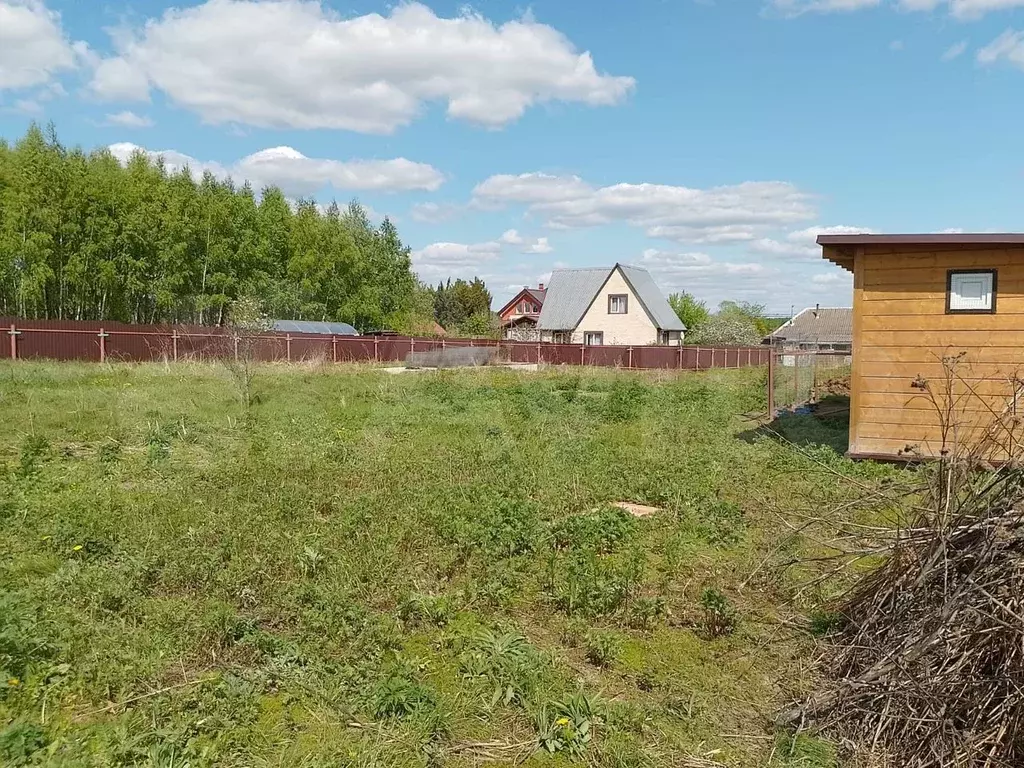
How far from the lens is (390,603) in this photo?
4.71m

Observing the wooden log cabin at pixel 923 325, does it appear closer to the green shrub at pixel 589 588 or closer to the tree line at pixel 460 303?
the green shrub at pixel 589 588

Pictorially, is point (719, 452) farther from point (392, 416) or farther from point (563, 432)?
point (392, 416)

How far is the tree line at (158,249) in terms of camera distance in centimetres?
3117

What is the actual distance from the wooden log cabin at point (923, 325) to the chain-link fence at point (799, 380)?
3940mm

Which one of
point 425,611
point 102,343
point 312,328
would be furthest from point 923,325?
point 312,328

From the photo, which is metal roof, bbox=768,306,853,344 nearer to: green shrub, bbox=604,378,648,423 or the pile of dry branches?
green shrub, bbox=604,378,648,423

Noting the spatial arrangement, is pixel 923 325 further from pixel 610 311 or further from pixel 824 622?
pixel 610 311

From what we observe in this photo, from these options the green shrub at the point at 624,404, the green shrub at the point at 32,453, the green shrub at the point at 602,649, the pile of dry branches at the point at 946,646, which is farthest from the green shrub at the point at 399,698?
the green shrub at the point at 624,404

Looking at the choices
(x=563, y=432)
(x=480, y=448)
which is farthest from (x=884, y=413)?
(x=480, y=448)

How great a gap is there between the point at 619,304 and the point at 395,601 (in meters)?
44.8

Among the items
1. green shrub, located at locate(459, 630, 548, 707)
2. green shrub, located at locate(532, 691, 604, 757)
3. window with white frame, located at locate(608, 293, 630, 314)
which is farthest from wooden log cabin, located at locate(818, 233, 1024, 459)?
window with white frame, located at locate(608, 293, 630, 314)

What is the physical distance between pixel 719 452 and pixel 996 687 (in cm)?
706

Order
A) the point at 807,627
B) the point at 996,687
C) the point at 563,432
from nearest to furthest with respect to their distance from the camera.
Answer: the point at 996,687 < the point at 807,627 < the point at 563,432

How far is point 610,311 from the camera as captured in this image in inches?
1908
